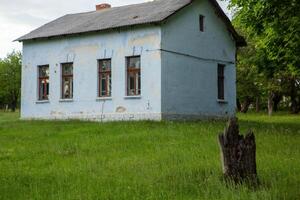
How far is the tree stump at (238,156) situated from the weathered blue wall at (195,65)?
51.1 ft

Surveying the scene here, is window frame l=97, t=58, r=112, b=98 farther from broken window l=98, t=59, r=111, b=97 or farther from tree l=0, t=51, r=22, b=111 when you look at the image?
tree l=0, t=51, r=22, b=111

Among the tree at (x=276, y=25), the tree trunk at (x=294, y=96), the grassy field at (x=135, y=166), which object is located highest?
the tree at (x=276, y=25)

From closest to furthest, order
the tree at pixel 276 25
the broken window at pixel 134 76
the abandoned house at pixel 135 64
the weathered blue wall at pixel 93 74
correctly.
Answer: the tree at pixel 276 25 → the weathered blue wall at pixel 93 74 → the abandoned house at pixel 135 64 → the broken window at pixel 134 76

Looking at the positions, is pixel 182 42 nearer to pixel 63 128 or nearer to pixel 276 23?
pixel 276 23

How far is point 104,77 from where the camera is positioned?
2727cm

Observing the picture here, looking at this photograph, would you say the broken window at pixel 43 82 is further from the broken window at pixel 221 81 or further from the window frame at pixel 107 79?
the broken window at pixel 221 81

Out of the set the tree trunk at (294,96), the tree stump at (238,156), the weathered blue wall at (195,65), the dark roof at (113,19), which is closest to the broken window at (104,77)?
the dark roof at (113,19)

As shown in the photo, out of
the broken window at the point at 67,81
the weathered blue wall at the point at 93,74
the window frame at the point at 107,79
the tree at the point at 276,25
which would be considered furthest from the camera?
the broken window at the point at 67,81

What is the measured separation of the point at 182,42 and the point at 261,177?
56.9ft

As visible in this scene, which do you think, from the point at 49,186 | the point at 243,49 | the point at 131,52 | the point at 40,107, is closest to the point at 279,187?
the point at 49,186

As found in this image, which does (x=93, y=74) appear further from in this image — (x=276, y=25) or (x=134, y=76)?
(x=276, y=25)

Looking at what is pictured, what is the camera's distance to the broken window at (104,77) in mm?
27016

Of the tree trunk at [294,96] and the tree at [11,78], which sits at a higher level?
the tree at [11,78]

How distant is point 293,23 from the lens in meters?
21.2
